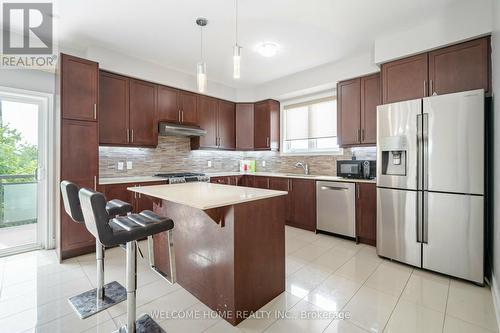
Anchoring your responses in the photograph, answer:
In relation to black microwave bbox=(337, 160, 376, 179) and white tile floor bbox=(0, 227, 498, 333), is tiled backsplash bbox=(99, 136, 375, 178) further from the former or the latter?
white tile floor bbox=(0, 227, 498, 333)

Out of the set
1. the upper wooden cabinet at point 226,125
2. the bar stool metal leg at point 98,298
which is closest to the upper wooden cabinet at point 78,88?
the bar stool metal leg at point 98,298

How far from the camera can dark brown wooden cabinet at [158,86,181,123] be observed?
13.3 ft

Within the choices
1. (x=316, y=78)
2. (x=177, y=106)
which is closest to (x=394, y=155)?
(x=316, y=78)

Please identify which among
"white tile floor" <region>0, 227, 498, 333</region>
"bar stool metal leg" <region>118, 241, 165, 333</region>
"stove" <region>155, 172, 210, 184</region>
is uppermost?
"stove" <region>155, 172, 210, 184</region>

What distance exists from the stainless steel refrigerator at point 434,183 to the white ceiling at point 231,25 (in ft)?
3.38

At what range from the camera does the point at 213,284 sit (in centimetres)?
194

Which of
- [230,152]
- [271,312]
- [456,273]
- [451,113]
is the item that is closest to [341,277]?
[271,312]

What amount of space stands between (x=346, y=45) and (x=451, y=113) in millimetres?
1654

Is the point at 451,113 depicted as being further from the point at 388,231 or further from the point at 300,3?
the point at 300,3

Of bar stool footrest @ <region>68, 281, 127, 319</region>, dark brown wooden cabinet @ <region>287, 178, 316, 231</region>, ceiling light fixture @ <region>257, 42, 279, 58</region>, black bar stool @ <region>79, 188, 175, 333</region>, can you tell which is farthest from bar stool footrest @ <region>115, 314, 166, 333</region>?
ceiling light fixture @ <region>257, 42, 279, 58</region>

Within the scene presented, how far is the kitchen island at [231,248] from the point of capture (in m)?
1.77

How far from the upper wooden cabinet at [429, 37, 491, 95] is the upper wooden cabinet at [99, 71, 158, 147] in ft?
13.0

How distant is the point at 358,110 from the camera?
12.2 feet

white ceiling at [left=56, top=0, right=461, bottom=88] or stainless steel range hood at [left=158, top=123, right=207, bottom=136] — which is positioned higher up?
white ceiling at [left=56, top=0, right=461, bottom=88]
